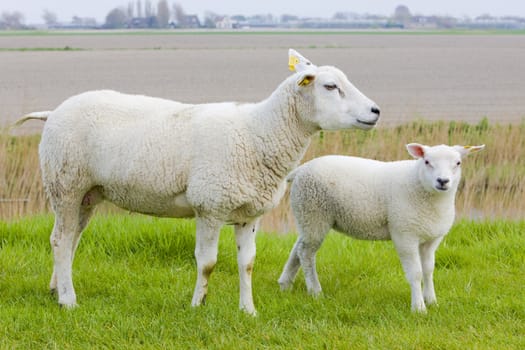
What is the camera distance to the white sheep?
5242 mm

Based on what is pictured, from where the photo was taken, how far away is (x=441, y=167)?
536 centimetres

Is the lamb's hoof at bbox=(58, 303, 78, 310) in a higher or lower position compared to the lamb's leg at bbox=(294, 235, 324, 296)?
lower

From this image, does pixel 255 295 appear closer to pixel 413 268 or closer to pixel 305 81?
pixel 413 268

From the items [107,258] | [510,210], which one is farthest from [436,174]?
[510,210]

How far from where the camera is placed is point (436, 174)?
5328mm

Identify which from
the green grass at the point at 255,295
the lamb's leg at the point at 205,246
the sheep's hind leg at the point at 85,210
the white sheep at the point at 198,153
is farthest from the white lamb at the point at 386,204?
the sheep's hind leg at the point at 85,210

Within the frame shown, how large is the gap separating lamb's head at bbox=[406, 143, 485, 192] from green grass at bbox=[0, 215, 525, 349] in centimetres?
87

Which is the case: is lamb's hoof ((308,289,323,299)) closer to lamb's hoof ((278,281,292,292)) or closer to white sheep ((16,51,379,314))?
lamb's hoof ((278,281,292,292))

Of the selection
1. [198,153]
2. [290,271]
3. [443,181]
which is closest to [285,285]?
[290,271]

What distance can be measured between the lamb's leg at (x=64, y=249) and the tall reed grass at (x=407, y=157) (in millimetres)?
2680

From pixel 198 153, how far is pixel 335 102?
3.13 feet

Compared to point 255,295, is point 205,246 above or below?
above

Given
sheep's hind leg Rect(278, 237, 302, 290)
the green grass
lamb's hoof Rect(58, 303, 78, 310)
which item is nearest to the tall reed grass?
the green grass

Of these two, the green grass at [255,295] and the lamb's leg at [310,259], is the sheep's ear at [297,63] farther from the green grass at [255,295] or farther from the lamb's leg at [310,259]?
the green grass at [255,295]
